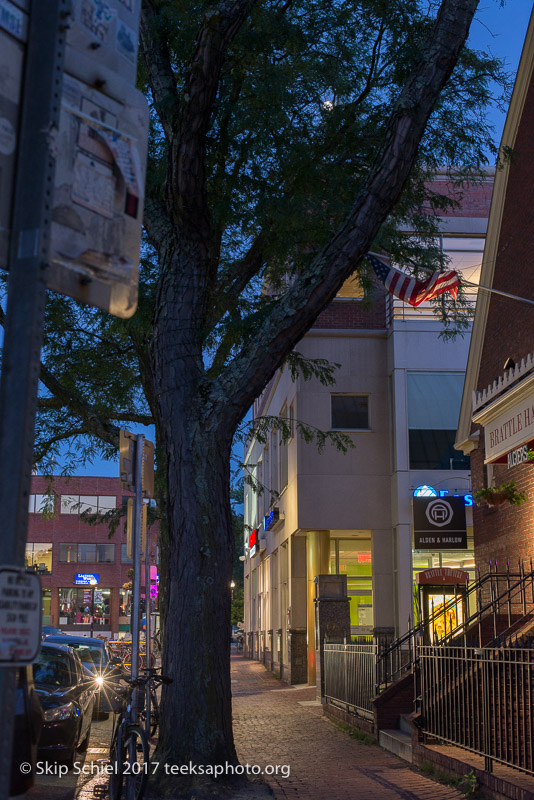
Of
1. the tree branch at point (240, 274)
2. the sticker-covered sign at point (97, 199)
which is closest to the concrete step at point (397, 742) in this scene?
the tree branch at point (240, 274)

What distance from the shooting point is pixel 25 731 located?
396 cm

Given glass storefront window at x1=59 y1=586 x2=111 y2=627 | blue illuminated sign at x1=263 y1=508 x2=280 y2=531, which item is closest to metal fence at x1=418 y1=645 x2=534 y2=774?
blue illuminated sign at x1=263 y1=508 x2=280 y2=531

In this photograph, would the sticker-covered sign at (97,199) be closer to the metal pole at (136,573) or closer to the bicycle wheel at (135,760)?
the bicycle wheel at (135,760)

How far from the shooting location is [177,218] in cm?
1044

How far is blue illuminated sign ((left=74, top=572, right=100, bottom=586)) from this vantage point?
8275cm

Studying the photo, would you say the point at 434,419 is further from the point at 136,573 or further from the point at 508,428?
the point at 136,573

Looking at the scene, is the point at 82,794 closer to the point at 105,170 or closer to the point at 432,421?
the point at 105,170

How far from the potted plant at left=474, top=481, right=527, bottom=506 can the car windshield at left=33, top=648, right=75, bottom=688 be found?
25.3 ft

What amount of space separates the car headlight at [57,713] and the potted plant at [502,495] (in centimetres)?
828

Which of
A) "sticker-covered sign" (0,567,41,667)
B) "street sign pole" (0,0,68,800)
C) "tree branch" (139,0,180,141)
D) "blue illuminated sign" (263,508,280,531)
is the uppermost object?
"tree branch" (139,0,180,141)

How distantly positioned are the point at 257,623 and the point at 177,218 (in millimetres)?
40915

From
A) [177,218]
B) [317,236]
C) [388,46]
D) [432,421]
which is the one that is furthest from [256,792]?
[432,421]

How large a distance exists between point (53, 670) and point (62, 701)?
47.7 inches

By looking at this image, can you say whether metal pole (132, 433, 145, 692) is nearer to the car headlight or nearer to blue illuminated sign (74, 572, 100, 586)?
the car headlight
